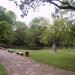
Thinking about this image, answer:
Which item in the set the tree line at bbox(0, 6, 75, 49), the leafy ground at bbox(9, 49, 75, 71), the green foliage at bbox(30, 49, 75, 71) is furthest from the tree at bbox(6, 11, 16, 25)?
the green foliage at bbox(30, 49, 75, 71)

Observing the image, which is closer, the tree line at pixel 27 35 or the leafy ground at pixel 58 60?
the leafy ground at pixel 58 60

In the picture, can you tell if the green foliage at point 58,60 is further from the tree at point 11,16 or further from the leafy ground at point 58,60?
the tree at point 11,16

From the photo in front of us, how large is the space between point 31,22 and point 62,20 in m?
51.7

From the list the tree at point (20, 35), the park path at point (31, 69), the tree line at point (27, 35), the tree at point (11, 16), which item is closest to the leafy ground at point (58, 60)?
the park path at point (31, 69)

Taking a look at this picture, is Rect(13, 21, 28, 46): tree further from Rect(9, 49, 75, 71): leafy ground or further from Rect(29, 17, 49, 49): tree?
Rect(9, 49, 75, 71): leafy ground

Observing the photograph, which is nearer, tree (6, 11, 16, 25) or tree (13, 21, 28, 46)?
tree (13, 21, 28, 46)

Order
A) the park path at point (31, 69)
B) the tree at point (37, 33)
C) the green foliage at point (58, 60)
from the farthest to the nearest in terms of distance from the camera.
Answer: the tree at point (37, 33) < the green foliage at point (58, 60) < the park path at point (31, 69)

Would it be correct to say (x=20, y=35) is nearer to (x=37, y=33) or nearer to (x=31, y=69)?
(x=37, y=33)

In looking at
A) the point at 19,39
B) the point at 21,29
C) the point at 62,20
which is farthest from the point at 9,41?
the point at 62,20

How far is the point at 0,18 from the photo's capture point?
71.1 m

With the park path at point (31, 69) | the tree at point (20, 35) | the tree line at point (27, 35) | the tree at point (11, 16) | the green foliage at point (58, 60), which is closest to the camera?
the park path at point (31, 69)

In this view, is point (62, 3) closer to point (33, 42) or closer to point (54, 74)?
point (54, 74)

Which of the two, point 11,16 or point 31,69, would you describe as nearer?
point 31,69

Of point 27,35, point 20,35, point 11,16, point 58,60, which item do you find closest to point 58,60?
point 58,60
